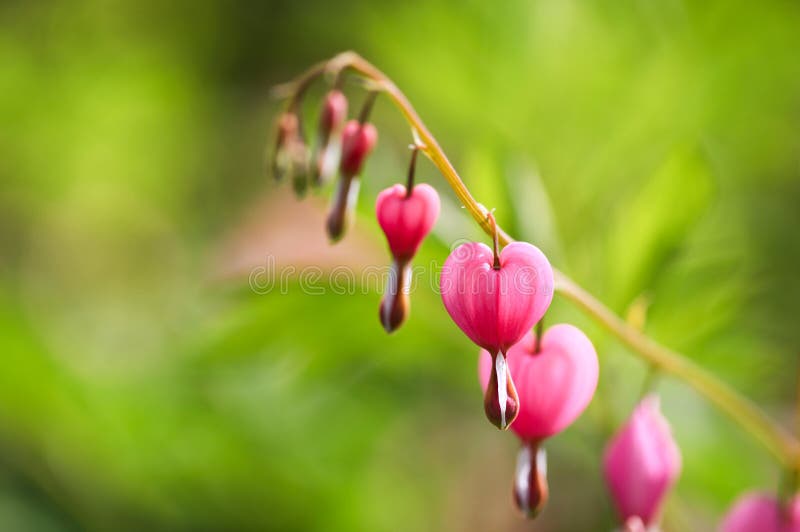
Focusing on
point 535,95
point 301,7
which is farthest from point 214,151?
point 535,95

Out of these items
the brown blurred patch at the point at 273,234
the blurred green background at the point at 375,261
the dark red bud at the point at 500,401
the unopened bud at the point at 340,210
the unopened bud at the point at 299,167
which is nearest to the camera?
the dark red bud at the point at 500,401

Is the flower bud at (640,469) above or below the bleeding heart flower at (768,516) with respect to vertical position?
above

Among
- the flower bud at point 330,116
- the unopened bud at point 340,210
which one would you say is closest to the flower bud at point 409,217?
the unopened bud at point 340,210

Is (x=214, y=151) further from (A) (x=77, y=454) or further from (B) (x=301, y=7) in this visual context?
(A) (x=77, y=454)

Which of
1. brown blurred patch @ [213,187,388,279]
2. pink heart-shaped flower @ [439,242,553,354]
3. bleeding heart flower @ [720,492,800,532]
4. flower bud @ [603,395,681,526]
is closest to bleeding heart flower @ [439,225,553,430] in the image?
pink heart-shaped flower @ [439,242,553,354]

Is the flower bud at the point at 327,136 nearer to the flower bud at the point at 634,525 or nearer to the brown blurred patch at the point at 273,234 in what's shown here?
the flower bud at the point at 634,525

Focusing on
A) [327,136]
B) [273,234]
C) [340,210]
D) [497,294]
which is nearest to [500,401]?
[497,294]

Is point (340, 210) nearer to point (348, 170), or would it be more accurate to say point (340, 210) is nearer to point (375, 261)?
point (348, 170)
